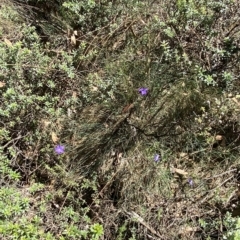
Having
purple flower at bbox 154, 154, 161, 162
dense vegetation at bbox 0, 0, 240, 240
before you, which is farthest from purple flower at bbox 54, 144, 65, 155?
purple flower at bbox 154, 154, 161, 162

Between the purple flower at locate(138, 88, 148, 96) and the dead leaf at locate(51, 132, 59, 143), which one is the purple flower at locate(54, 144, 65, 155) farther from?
the purple flower at locate(138, 88, 148, 96)

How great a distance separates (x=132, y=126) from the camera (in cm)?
296

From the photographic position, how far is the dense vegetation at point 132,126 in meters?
2.86

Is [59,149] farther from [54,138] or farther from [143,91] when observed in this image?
[143,91]

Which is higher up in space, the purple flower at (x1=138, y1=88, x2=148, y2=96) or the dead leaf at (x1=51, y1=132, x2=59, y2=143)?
the purple flower at (x1=138, y1=88, x2=148, y2=96)

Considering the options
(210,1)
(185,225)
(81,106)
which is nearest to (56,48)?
(81,106)

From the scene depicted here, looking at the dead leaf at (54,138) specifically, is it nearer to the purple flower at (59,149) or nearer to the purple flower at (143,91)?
the purple flower at (59,149)

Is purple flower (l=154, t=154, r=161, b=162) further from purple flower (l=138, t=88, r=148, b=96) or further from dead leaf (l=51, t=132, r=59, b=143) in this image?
dead leaf (l=51, t=132, r=59, b=143)

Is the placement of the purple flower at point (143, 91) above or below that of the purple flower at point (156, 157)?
above

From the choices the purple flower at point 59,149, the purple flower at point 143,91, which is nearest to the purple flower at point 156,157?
the purple flower at point 143,91

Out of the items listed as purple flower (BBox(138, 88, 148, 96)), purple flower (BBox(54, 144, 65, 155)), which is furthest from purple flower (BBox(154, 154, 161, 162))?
purple flower (BBox(54, 144, 65, 155))

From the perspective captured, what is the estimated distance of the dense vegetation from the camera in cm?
286

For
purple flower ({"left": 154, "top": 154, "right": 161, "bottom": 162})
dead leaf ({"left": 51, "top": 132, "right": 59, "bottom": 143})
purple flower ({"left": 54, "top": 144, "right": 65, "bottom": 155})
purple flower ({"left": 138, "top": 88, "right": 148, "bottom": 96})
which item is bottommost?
purple flower ({"left": 54, "top": 144, "right": 65, "bottom": 155})

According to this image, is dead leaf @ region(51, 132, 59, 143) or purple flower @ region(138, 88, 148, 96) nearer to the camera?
purple flower @ region(138, 88, 148, 96)
